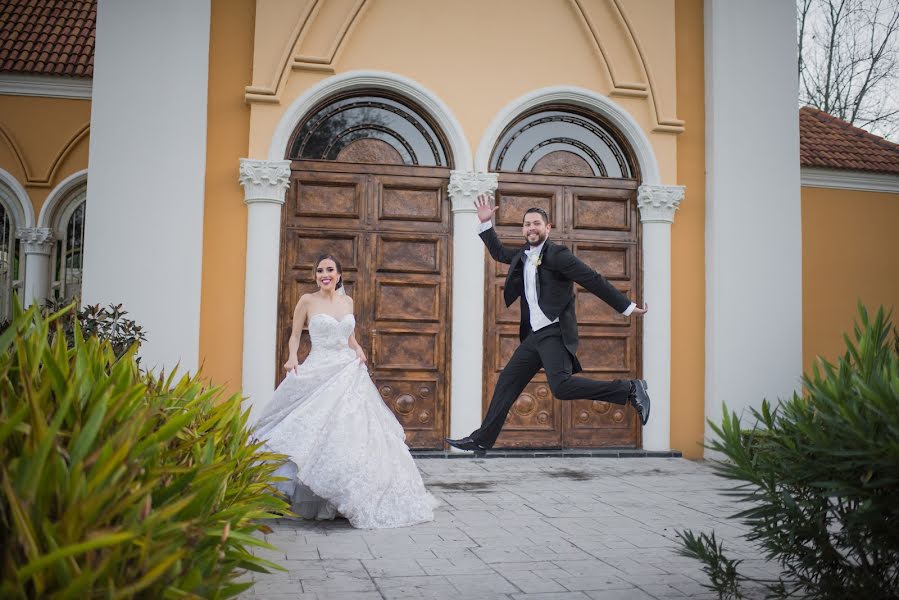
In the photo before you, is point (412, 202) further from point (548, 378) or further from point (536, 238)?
point (548, 378)

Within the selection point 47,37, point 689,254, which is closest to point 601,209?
point 689,254

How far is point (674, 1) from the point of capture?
10.6 m

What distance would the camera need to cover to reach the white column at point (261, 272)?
9.29m

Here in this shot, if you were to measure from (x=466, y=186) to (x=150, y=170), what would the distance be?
3802mm

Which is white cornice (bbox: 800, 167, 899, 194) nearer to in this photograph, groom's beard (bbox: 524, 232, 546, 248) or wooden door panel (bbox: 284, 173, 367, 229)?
wooden door panel (bbox: 284, 173, 367, 229)

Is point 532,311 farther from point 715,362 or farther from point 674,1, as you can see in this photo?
point 674,1

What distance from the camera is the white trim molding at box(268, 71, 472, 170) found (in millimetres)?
9492

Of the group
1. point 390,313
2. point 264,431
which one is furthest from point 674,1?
point 264,431

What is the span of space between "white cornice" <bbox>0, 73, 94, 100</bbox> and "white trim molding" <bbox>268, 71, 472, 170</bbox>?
23.9ft

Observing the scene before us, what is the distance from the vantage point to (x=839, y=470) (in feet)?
9.57

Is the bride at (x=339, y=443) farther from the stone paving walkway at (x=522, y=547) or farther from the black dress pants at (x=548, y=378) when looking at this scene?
the black dress pants at (x=548, y=378)

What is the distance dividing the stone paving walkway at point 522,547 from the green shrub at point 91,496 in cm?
165

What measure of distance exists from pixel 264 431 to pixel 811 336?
978cm

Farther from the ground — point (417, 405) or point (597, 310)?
point (597, 310)
